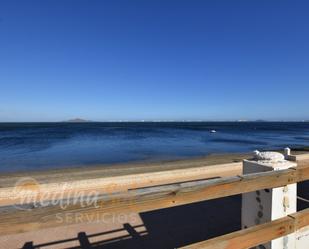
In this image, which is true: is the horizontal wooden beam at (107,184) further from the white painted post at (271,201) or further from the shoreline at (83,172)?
the white painted post at (271,201)

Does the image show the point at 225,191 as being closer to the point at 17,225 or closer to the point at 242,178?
the point at 242,178

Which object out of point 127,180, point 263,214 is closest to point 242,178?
point 263,214

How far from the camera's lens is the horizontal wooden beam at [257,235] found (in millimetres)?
1578

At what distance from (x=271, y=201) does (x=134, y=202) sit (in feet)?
4.54

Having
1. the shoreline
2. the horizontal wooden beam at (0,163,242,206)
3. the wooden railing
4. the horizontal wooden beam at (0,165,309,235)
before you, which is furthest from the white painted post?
the shoreline

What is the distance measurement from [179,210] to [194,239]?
4.27 ft

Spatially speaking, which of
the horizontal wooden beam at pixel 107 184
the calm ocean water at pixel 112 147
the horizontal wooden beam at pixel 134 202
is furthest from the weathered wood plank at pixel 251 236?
the calm ocean water at pixel 112 147

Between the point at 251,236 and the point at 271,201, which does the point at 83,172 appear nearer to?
the point at 271,201

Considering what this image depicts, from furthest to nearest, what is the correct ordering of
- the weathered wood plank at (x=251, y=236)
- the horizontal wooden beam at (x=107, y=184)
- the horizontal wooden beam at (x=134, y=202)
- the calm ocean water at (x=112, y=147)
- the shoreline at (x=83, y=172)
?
the calm ocean water at (x=112, y=147), the shoreline at (x=83, y=172), the horizontal wooden beam at (x=107, y=184), the weathered wood plank at (x=251, y=236), the horizontal wooden beam at (x=134, y=202)

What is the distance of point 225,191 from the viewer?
1614mm

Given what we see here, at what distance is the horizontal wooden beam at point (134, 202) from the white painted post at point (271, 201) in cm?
39

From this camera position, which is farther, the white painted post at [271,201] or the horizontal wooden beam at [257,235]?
the white painted post at [271,201]

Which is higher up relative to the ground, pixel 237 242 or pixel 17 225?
pixel 17 225

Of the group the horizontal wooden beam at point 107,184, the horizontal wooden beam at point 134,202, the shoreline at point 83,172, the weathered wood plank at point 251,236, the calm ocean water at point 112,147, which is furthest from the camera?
the calm ocean water at point 112,147
